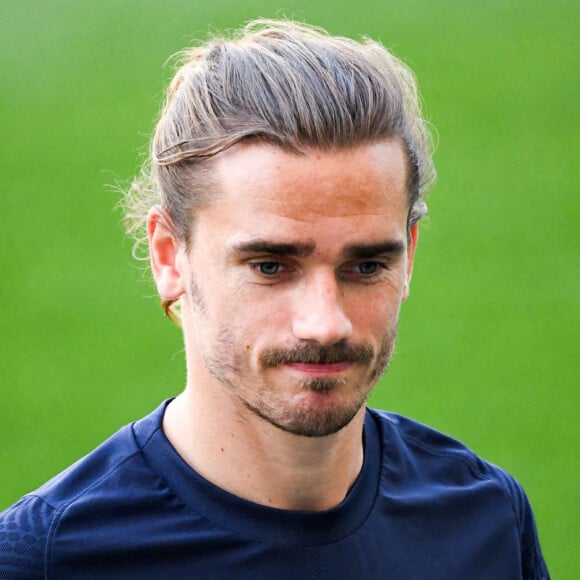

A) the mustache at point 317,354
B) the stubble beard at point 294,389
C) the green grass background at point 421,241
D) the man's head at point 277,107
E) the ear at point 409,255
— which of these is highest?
the man's head at point 277,107

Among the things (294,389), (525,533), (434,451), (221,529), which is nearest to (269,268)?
(294,389)

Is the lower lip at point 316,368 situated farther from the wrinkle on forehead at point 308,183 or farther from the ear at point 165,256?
the ear at point 165,256

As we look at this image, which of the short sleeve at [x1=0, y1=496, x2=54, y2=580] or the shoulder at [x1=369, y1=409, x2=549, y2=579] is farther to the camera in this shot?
the shoulder at [x1=369, y1=409, x2=549, y2=579]

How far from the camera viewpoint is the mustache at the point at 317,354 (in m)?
3.15

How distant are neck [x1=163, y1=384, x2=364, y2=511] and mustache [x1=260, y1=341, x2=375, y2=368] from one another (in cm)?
23

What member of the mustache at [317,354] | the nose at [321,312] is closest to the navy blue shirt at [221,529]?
the mustache at [317,354]

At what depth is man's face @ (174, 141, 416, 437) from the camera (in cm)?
317

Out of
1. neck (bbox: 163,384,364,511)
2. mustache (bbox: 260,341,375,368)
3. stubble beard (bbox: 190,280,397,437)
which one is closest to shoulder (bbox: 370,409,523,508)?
neck (bbox: 163,384,364,511)

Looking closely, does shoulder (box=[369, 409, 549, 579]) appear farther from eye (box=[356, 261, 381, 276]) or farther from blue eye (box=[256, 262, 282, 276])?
blue eye (box=[256, 262, 282, 276])

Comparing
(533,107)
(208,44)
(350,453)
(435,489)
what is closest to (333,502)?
(350,453)

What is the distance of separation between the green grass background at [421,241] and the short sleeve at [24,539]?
401cm

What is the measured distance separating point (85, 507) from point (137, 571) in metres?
0.22

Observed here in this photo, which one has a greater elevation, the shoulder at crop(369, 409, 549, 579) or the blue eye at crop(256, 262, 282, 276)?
the blue eye at crop(256, 262, 282, 276)

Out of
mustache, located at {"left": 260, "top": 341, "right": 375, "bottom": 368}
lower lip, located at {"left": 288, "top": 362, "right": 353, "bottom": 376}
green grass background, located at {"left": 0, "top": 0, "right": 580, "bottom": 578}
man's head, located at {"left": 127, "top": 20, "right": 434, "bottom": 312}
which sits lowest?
green grass background, located at {"left": 0, "top": 0, "right": 580, "bottom": 578}
